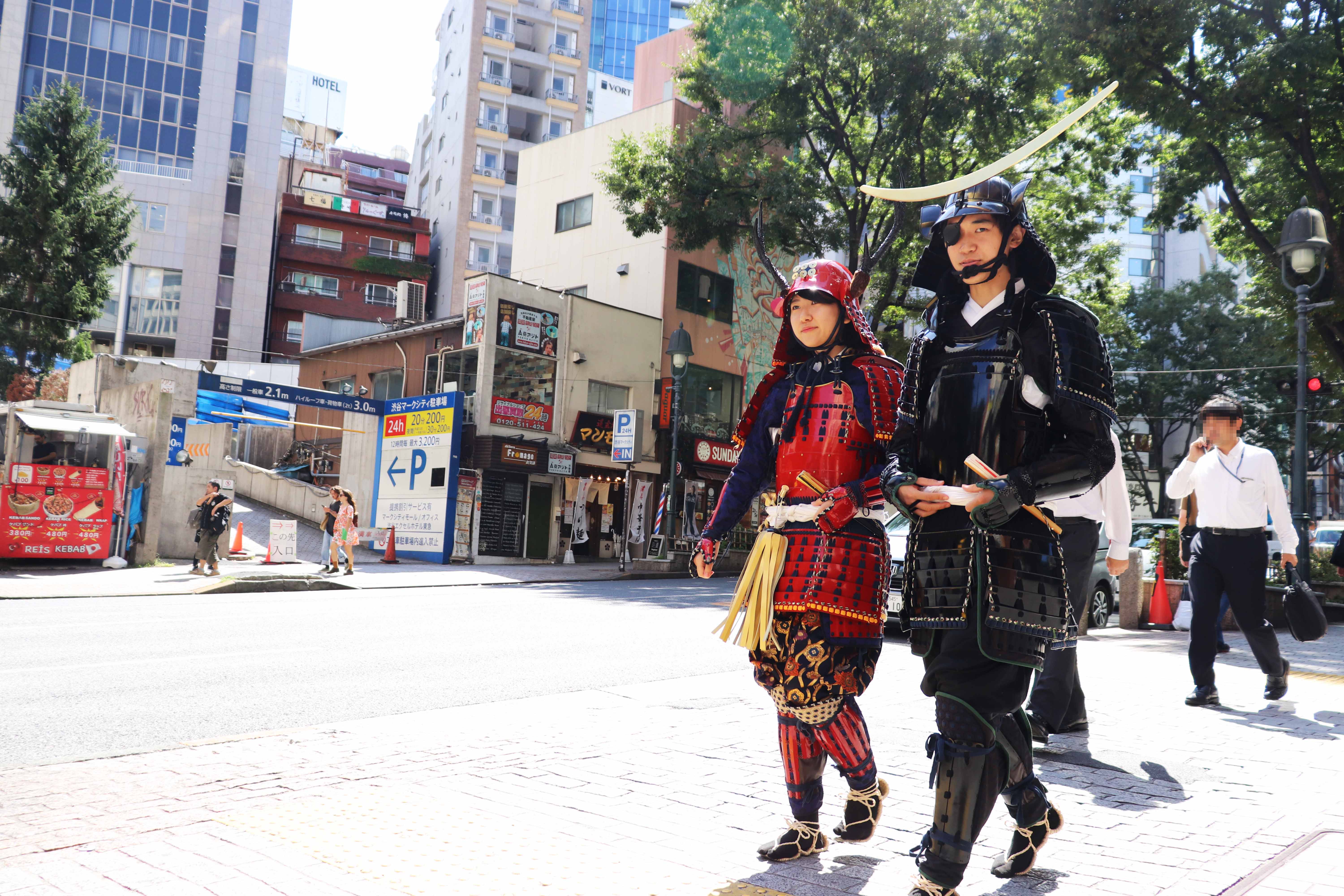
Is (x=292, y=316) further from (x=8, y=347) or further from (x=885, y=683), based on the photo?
(x=885, y=683)

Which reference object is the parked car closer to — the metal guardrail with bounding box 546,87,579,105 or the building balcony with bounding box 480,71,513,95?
the building balcony with bounding box 480,71,513,95

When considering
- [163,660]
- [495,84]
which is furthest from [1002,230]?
[495,84]

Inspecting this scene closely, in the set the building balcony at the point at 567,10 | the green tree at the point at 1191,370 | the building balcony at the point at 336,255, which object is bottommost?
the green tree at the point at 1191,370

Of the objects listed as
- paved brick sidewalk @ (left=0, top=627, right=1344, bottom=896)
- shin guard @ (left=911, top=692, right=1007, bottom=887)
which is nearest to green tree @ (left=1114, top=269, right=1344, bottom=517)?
paved brick sidewalk @ (left=0, top=627, right=1344, bottom=896)

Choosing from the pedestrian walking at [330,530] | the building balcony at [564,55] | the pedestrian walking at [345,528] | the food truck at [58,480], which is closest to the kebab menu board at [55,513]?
the food truck at [58,480]

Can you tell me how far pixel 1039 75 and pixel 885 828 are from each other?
20.0m

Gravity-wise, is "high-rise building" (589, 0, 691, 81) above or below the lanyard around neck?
above

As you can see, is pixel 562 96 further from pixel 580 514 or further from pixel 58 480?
pixel 58 480

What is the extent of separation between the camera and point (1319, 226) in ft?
41.5

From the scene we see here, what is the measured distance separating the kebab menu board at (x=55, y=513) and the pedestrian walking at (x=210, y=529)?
1.95 metres

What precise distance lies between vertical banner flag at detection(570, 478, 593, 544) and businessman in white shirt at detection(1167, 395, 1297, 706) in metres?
23.6

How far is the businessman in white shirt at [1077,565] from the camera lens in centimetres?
498

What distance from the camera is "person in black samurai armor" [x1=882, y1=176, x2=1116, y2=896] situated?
2768 mm

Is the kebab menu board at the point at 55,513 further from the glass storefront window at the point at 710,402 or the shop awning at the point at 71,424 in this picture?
the glass storefront window at the point at 710,402
